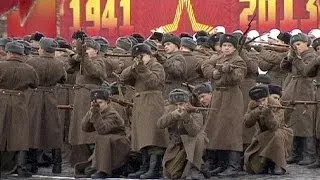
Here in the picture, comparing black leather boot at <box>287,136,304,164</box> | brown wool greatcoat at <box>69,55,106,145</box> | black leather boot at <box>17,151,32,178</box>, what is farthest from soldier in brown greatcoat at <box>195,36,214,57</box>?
black leather boot at <box>17,151,32,178</box>

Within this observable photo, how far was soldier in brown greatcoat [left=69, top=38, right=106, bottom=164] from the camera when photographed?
468 inches

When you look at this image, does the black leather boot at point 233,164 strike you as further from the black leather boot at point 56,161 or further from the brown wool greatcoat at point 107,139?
the black leather boot at point 56,161

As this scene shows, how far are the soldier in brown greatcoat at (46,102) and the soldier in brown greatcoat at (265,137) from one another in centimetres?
260

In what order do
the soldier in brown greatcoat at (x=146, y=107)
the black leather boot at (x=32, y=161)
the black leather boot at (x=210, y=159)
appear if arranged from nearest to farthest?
the soldier in brown greatcoat at (x=146, y=107), the black leather boot at (x=210, y=159), the black leather boot at (x=32, y=161)

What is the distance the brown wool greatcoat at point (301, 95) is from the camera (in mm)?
12281

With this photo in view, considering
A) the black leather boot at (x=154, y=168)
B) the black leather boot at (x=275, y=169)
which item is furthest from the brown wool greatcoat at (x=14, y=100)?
the black leather boot at (x=275, y=169)

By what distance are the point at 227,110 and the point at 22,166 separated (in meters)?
2.70

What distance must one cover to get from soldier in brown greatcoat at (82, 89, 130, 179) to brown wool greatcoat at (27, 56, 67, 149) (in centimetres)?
97

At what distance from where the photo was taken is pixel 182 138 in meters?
10.9

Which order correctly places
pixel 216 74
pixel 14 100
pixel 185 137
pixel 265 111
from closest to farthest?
pixel 185 137 → pixel 265 111 → pixel 216 74 → pixel 14 100

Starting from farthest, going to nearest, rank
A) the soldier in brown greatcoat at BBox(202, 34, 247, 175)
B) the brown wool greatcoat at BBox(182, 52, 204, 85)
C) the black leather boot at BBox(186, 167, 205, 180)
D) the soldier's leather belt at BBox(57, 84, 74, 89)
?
the soldier's leather belt at BBox(57, 84, 74, 89) → the brown wool greatcoat at BBox(182, 52, 204, 85) → the soldier in brown greatcoat at BBox(202, 34, 247, 175) → the black leather boot at BBox(186, 167, 205, 180)

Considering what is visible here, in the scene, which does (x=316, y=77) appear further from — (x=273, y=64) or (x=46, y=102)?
(x=46, y=102)

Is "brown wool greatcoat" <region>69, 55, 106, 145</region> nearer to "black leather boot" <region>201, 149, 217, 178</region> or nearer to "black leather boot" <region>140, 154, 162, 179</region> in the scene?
"black leather boot" <region>140, 154, 162, 179</region>

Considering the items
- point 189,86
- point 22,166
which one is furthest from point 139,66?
point 22,166
